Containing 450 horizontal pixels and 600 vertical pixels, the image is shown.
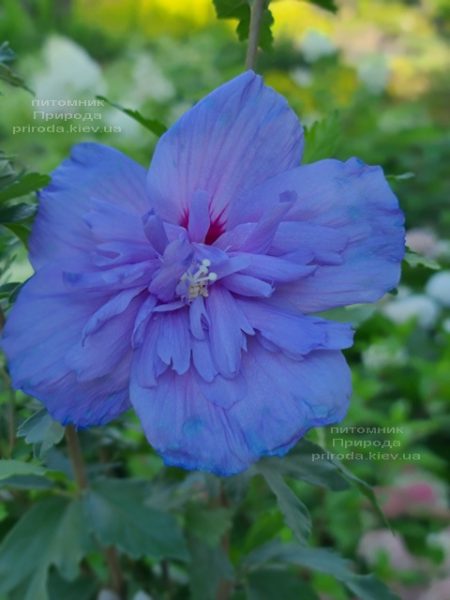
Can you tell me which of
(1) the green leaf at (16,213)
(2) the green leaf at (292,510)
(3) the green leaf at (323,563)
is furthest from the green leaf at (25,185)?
(3) the green leaf at (323,563)

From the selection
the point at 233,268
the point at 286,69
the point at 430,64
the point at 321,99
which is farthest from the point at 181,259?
the point at 430,64

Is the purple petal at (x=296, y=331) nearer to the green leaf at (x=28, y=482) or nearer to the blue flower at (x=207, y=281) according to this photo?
the blue flower at (x=207, y=281)

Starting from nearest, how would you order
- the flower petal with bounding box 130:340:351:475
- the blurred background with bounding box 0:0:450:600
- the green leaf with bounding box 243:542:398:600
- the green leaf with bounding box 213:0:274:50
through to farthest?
1. the flower petal with bounding box 130:340:351:475
2. the green leaf with bounding box 213:0:274:50
3. the green leaf with bounding box 243:542:398:600
4. the blurred background with bounding box 0:0:450:600

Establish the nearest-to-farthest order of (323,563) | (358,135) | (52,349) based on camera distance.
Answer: (52,349)
(323,563)
(358,135)

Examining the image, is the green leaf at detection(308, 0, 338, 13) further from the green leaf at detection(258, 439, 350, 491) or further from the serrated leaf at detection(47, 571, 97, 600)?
the serrated leaf at detection(47, 571, 97, 600)

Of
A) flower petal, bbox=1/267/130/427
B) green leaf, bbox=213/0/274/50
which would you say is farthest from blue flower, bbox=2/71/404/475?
green leaf, bbox=213/0/274/50

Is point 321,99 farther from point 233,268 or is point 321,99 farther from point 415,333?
point 233,268

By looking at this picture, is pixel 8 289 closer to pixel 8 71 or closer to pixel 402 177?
pixel 8 71

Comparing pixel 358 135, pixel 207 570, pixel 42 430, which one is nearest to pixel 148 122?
pixel 42 430
